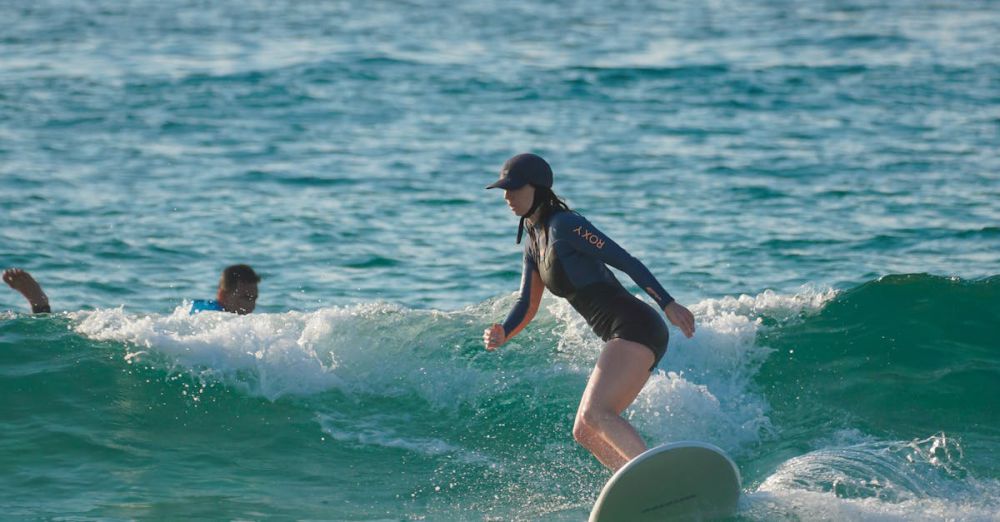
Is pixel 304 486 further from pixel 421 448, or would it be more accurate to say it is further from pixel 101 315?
pixel 101 315

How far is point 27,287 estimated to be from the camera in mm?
10383

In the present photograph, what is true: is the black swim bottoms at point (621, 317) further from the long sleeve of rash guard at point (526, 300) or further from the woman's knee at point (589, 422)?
the woman's knee at point (589, 422)

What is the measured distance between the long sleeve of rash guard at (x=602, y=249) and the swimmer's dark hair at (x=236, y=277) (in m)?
4.03

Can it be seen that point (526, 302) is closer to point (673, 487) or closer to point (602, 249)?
point (602, 249)

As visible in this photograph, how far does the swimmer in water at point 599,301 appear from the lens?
671cm

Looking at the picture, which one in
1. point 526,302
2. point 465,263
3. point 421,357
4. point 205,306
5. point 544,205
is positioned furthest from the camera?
point 465,263

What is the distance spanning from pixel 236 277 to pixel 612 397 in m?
4.33

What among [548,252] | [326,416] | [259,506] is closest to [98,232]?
[326,416]

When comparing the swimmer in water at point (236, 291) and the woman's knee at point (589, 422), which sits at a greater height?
the woman's knee at point (589, 422)

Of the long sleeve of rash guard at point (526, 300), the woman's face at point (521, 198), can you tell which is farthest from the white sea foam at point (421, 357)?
the woman's face at point (521, 198)

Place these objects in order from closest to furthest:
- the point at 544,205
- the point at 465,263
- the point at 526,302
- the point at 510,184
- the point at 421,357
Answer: the point at 510,184 < the point at 544,205 < the point at 526,302 < the point at 421,357 < the point at 465,263

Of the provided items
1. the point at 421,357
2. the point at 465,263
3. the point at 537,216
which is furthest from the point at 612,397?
the point at 465,263

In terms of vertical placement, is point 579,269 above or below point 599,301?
above

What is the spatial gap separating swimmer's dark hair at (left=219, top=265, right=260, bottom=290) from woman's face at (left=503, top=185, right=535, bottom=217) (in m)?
3.81
